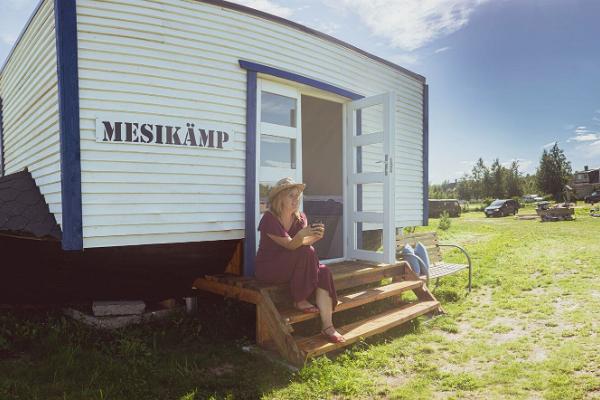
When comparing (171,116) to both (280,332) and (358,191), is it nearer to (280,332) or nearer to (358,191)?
(280,332)

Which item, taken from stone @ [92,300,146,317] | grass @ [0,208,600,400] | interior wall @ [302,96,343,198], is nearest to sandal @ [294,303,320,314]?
grass @ [0,208,600,400]

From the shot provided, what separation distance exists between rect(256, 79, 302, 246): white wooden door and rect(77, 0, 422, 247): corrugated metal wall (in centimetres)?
26

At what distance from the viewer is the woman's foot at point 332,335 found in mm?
3965

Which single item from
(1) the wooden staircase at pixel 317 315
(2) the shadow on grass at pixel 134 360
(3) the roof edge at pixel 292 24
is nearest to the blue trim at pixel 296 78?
(3) the roof edge at pixel 292 24

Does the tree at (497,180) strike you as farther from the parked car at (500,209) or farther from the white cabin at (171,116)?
the white cabin at (171,116)

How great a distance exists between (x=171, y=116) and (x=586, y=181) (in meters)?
73.8

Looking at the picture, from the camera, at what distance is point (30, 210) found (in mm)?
4680

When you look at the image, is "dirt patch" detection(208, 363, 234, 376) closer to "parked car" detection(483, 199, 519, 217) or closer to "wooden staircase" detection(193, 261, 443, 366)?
"wooden staircase" detection(193, 261, 443, 366)

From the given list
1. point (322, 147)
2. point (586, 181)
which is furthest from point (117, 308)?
point (586, 181)

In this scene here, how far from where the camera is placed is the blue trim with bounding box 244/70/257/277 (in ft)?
16.6

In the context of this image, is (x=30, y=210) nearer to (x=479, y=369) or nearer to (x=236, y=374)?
(x=236, y=374)

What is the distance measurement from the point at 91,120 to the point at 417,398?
3.87m

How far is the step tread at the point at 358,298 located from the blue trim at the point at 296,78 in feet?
9.12

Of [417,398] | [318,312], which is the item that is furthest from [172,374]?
[417,398]
